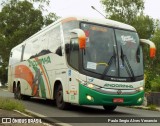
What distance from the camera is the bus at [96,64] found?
13594mm

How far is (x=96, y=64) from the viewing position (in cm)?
1370

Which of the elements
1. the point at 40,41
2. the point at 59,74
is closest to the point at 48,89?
the point at 59,74

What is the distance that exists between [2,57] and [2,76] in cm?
1372

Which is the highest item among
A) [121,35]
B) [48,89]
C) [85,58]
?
[121,35]

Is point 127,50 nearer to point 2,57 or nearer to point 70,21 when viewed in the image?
point 70,21

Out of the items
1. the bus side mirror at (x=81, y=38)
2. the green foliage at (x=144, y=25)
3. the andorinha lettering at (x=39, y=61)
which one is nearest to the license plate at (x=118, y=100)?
the bus side mirror at (x=81, y=38)

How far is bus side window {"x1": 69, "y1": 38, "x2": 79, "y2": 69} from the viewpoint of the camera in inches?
548

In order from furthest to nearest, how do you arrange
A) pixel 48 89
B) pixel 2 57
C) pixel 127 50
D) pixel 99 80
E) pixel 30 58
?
pixel 2 57 < pixel 30 58 < pixel 48 89 < pixel 127 50 < pixel 99 80

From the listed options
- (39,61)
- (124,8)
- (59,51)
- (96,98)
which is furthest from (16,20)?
(96,98)

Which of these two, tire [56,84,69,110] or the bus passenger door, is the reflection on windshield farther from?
tire [56,84,69,110]

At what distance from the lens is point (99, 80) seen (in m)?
13.6

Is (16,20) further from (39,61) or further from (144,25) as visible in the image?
(39,61)

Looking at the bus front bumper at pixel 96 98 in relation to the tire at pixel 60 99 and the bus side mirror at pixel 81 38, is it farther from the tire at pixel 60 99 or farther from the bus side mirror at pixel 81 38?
the tire at pixel 60 99

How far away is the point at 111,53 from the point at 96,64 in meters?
0.82
